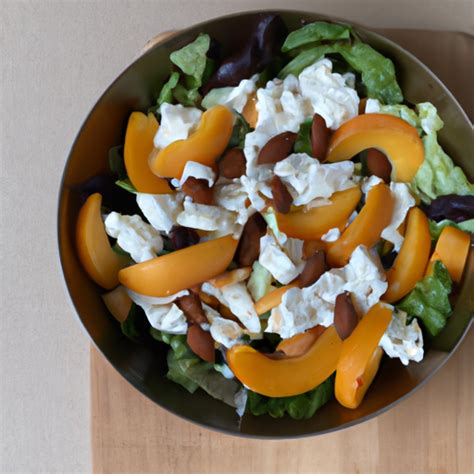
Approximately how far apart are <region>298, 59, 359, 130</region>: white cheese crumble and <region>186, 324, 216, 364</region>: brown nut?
1.25 feet

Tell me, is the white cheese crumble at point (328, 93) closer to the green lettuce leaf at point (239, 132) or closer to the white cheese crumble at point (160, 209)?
the green lettuce leaf at point (239, 132)

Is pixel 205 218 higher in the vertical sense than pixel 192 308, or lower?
higher

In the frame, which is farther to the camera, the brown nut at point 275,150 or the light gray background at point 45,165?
the light gray background at point 45,165

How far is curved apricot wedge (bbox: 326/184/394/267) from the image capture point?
98 centimetres

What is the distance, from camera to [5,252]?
3.88ft

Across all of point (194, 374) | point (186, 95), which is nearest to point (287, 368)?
point (194, 374)

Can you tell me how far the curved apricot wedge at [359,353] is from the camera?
960 millimetres

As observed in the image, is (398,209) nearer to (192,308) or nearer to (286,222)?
(286,222)

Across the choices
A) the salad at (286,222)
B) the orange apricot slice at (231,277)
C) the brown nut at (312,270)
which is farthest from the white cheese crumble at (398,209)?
the orange apricot slice at (231,277)

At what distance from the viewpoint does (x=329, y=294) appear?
0.98 m

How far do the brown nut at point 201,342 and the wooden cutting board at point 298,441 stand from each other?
0.15 m

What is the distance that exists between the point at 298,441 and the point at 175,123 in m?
0.56

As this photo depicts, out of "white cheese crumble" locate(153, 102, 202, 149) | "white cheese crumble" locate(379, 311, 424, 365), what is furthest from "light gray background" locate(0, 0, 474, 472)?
"white cheese crumble" locate(379, 311, 424, 365)

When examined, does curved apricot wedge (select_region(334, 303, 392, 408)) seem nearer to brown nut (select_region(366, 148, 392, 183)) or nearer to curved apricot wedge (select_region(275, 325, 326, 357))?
curved apricot wedge (select_region(275, 325, 326, 357))
